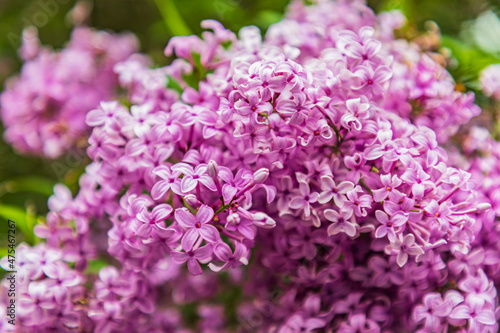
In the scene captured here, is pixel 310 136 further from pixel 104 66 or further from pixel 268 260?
pixel 104 66

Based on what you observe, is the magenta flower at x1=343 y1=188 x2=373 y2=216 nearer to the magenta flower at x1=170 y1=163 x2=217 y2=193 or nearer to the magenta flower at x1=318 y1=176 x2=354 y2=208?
the magenta flower at x1=318 y1=176 x2=354 y2=208

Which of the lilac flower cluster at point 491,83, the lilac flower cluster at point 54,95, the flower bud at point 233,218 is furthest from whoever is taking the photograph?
the lilac flower cluster at point 54,95

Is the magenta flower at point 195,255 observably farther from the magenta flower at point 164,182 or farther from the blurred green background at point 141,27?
the blurred green background at point 141,27

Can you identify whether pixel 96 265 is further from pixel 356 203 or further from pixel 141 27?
pixel 141 27

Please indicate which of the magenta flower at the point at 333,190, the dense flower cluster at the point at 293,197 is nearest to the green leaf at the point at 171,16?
the dense flower cluster at the point at 293,197

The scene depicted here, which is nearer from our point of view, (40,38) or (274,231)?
(274,231)

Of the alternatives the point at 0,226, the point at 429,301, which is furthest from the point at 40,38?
the point at 429,301

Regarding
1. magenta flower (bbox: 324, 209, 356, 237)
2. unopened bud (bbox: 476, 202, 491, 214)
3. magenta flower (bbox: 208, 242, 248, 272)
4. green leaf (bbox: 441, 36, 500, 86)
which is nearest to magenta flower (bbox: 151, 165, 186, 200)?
magenta flower (bbox: 208, 242, 248, 272)

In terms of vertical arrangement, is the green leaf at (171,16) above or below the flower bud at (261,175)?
below
